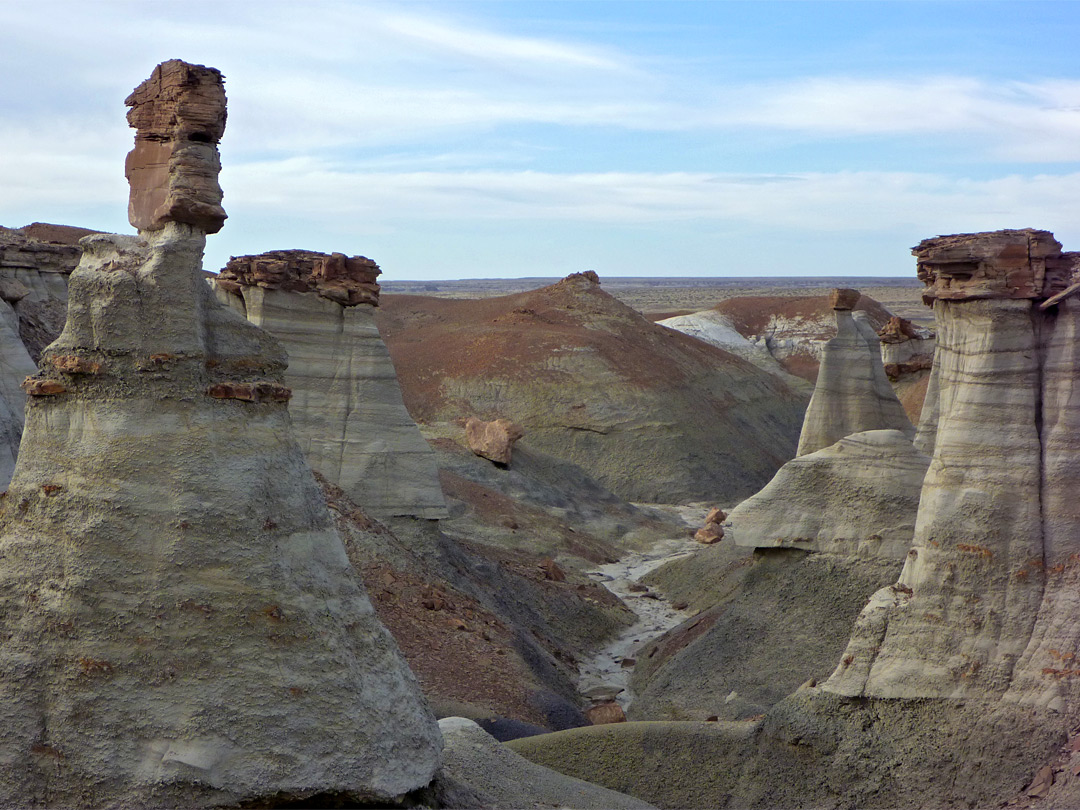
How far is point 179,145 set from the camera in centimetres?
605

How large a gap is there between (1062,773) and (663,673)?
709cm

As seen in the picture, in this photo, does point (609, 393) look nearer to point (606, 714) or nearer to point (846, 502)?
point (846, 502)

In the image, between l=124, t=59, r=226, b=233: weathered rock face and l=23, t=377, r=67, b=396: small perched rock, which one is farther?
l=124, t=59, r=226, b=233: weathered rock face

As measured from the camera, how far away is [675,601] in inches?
797

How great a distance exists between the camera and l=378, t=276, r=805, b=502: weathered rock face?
115 feet

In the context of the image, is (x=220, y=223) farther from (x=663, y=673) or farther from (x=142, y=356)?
(x=663, y=673)

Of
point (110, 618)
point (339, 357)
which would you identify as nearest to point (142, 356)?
point (110, 618)

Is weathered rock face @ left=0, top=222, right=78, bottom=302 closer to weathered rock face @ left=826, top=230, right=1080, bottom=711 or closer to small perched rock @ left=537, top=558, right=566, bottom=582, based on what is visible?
small perched rock @ left=537, top=558, right=566, bottom=582

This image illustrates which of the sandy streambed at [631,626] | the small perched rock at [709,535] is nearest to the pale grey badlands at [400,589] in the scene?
the sandy streambed at [631,626]

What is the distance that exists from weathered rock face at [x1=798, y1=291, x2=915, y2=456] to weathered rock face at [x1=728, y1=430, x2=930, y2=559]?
476 cm

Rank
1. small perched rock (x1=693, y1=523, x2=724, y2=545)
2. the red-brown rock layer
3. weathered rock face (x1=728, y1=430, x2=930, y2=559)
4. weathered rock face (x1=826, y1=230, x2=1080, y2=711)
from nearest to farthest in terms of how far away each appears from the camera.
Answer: weathered rock face (x1=826, y1=230, x2=1080, y2=711)
the red-brown rock layer
weathered rock face (x1=728, y1=430, x2=930, y2=559)
small perched rock (x1=693, y1=523, x2=724, y2=545)

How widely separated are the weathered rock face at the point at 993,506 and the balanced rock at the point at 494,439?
1954 cm

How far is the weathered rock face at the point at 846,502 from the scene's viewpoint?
1324cm

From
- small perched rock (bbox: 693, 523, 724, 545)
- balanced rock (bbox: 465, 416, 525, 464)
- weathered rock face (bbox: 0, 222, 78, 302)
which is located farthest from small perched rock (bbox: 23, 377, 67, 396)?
balanced rock (bbox: 465, 416, 525, 464)
